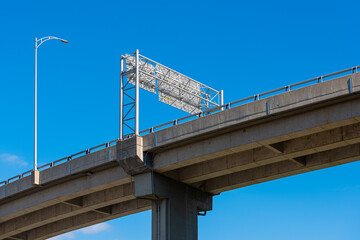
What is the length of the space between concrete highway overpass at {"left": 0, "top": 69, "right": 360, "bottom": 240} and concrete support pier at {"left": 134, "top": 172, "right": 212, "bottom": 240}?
6 cm

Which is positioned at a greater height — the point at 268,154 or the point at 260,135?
the point at 260,135

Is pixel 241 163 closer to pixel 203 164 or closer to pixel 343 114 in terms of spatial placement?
pixel 203 164

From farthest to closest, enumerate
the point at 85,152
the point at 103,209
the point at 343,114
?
the point at 103,209, the point at 85,152, the point at 343,114

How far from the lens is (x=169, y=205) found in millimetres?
45688

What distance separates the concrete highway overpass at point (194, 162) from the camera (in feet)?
125

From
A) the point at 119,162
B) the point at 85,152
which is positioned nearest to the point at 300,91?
the point at 119,162

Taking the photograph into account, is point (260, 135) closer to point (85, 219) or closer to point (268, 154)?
point (268, 154)

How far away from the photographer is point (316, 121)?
3772cm

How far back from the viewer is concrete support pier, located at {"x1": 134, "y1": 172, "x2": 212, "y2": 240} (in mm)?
44969

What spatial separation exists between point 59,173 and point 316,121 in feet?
63.4

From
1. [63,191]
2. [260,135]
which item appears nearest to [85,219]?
[63,191]

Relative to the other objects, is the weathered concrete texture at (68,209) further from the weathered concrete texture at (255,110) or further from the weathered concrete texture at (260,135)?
the weathered concrete texture at (255,110)

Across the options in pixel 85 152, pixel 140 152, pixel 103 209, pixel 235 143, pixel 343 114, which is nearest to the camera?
pixel 343 114

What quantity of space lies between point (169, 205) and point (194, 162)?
401 centimetres
